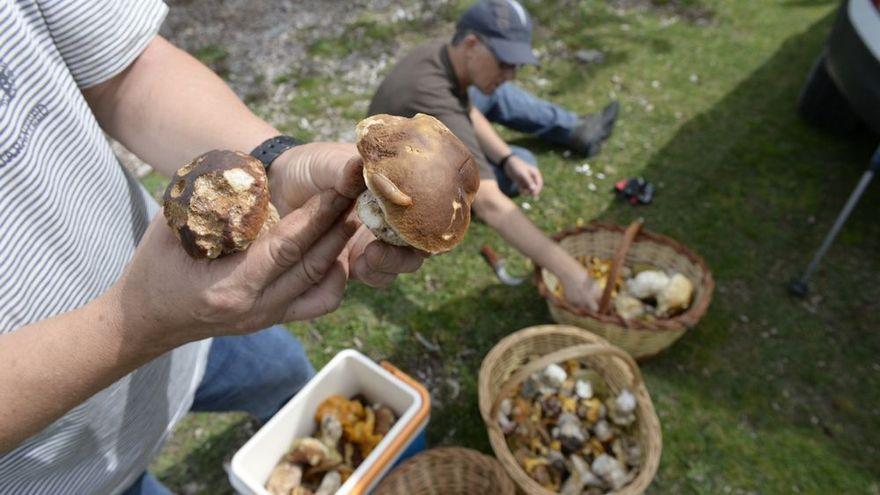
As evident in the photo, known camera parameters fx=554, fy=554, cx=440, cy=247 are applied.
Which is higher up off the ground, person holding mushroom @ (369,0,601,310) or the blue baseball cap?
the blue baseball cap

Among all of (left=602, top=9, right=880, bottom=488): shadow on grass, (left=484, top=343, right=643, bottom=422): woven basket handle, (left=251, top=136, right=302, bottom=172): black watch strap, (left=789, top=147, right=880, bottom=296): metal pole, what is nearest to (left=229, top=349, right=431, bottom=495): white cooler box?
(left=484, top=343, right=643, bottom=422): woven basket handle

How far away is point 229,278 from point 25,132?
2.11 feet

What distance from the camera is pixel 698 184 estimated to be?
4578 mm

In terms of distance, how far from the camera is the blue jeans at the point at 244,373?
2.08 meters

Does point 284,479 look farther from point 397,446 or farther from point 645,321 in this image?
point 645,321

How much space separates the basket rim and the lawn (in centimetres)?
51

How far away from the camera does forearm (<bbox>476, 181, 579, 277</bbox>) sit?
10.6ft

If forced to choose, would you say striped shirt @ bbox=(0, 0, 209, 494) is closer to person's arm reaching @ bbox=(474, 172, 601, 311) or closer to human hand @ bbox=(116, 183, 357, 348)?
human hand @ bbox=(116, 183, 357, 348)

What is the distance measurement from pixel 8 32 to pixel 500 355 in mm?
2389

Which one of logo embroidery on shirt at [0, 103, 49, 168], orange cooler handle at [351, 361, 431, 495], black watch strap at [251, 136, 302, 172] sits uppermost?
logo embroidery on shirt at [0, 103, 49, 168]

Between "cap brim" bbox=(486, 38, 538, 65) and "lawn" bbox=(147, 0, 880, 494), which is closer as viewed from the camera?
"lawn" bbox=(147, 0, 880, 494)

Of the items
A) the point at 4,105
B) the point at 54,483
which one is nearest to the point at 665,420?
the point at 54,483

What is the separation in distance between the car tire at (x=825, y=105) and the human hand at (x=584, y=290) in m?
3.26

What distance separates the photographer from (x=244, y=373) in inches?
83.9
